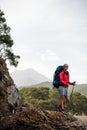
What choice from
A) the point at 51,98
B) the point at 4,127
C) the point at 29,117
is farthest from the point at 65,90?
the point at 51,98

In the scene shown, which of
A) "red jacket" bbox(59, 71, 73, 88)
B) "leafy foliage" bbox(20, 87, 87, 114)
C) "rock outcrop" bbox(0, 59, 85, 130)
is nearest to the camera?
"rock outcrop" bbox(0, 59, 85, 130)

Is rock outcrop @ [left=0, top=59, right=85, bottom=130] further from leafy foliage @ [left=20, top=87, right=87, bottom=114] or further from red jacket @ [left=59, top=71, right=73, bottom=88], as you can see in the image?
leafy foliage @ [left=20, top=87, right=87, bottom=114]

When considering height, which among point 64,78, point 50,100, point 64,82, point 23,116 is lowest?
point 50,100

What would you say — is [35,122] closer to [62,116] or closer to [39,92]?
[62,116]

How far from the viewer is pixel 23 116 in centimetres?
1558

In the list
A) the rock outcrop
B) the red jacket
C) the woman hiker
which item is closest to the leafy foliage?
the rock outcrop

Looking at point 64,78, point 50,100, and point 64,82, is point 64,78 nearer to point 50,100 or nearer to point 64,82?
point 64,82

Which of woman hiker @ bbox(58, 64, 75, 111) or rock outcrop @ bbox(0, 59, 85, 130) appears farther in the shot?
woman hiker @ bbox(58, 64, 75, 111)

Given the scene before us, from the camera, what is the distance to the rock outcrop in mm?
15180

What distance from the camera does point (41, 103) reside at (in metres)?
97.9

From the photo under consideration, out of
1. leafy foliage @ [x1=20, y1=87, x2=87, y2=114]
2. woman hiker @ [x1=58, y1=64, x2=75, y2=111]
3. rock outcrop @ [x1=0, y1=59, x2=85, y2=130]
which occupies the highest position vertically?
woman hiker @ [x1=58, y1=64, x2=75, y2=111]

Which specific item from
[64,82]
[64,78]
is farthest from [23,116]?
[64,78]

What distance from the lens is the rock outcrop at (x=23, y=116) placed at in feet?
49.8

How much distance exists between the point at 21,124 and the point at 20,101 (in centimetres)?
238
